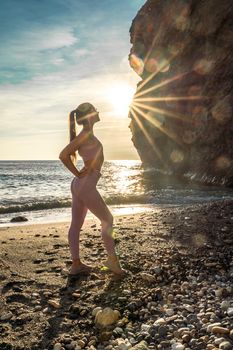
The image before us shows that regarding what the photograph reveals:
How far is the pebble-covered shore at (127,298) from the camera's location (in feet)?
13.7

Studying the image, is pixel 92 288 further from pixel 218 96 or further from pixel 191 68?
pixel 191 68

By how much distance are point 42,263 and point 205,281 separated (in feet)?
10.7

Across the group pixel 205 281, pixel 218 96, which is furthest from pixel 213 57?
pixel 205 281

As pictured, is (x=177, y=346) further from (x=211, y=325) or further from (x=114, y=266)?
(x=114, y=266)

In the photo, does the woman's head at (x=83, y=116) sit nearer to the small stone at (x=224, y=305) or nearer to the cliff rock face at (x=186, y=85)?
the small stone at (x=224, y=305)

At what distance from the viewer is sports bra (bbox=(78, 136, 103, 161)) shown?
19.3 feet

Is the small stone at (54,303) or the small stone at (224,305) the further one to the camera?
the small stone at (54,303)

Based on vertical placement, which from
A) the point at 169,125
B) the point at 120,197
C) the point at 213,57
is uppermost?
the point at 213,57

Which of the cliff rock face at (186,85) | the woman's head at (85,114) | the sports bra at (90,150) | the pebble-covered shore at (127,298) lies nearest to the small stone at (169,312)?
the pebble-covered shore at (127,298)

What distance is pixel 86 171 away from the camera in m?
5.93

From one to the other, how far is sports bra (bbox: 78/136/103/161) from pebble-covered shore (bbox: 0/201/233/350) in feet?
6.48

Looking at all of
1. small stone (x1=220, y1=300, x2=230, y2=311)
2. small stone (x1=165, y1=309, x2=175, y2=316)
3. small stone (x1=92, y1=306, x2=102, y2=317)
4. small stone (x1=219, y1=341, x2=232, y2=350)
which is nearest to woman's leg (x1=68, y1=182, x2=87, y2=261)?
small stone (x1=92, y1=306, x2=102, y2=317)

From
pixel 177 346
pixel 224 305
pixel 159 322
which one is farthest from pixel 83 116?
pixel 177 346

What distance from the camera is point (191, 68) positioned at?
1945 inches
